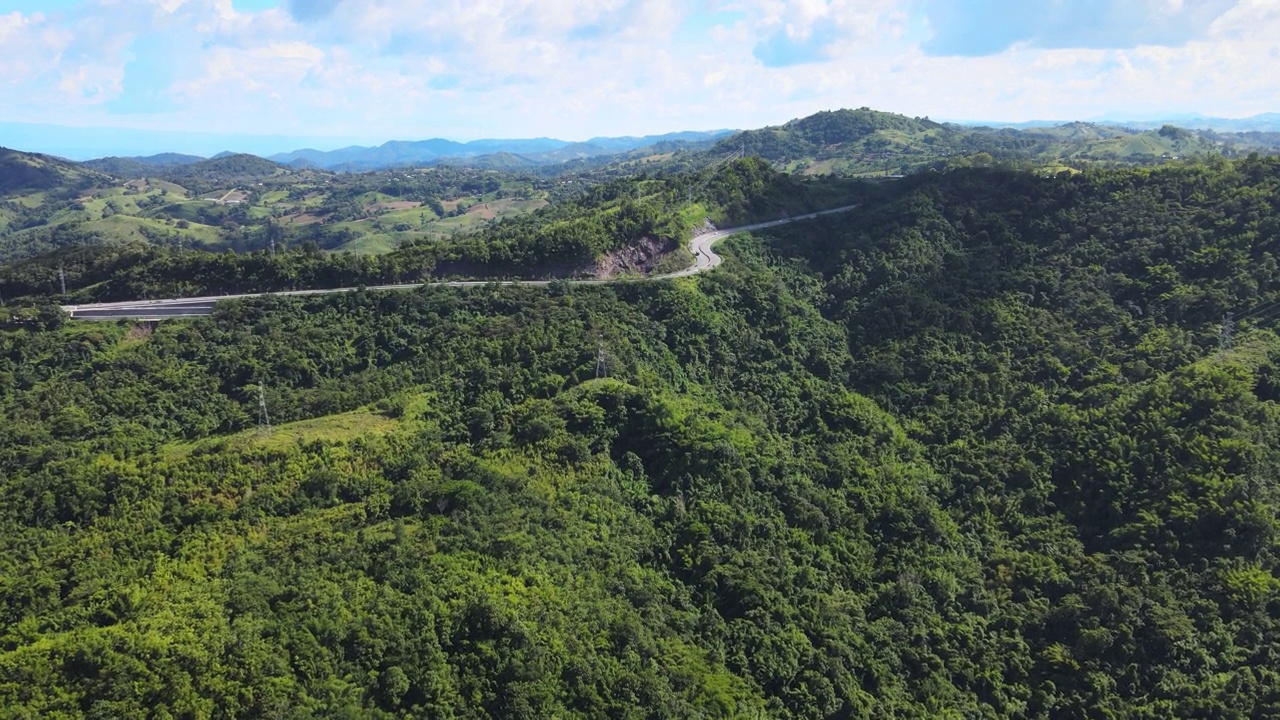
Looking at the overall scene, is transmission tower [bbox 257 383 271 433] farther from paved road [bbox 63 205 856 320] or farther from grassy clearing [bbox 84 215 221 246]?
grassy clearing [bbox 84 215 221 246]

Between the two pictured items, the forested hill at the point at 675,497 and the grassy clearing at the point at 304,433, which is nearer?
the forested hill at the point at 675,497

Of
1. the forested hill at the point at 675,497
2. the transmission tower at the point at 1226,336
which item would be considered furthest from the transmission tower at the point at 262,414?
the transmission tower at the point at 1226,336

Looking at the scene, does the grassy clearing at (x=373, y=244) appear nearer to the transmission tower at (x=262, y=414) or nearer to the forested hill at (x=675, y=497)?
the forested hill at (x=675, y=497)

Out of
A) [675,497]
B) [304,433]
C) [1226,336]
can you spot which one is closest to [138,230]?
[304,433]

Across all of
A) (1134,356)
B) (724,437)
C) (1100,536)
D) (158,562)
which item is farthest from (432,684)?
(1134,356)

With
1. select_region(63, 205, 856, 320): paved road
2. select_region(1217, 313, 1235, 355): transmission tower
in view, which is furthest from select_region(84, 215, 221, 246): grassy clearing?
select_region(1217, 313, 1235, 355): transmission tower

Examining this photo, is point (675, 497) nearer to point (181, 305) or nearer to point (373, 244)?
point (181, 305)
